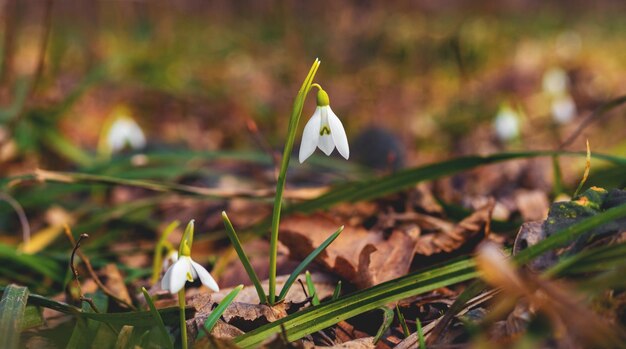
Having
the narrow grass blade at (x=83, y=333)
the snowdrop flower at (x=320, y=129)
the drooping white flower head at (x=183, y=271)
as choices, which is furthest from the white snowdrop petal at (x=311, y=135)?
the narrow grass blade at (x=83, y=333)

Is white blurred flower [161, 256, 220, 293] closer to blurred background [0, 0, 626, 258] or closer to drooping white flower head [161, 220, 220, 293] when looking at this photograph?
drooping white flower head [161, 220, 220, 293]

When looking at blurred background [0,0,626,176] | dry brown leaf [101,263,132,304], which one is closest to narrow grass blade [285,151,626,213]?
dry brown leaf [101,263,132,304]

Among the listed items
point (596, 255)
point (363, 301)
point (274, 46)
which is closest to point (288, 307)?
point (363, 301)

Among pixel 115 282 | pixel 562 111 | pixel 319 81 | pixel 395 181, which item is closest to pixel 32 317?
pixel 115 282

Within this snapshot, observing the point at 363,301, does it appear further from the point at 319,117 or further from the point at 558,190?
the point at 558,190

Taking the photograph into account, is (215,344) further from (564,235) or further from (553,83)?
(553,83)

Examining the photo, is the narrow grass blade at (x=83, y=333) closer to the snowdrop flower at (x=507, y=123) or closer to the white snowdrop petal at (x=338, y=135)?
the white snowdrop petal at (x=338, y=135)
